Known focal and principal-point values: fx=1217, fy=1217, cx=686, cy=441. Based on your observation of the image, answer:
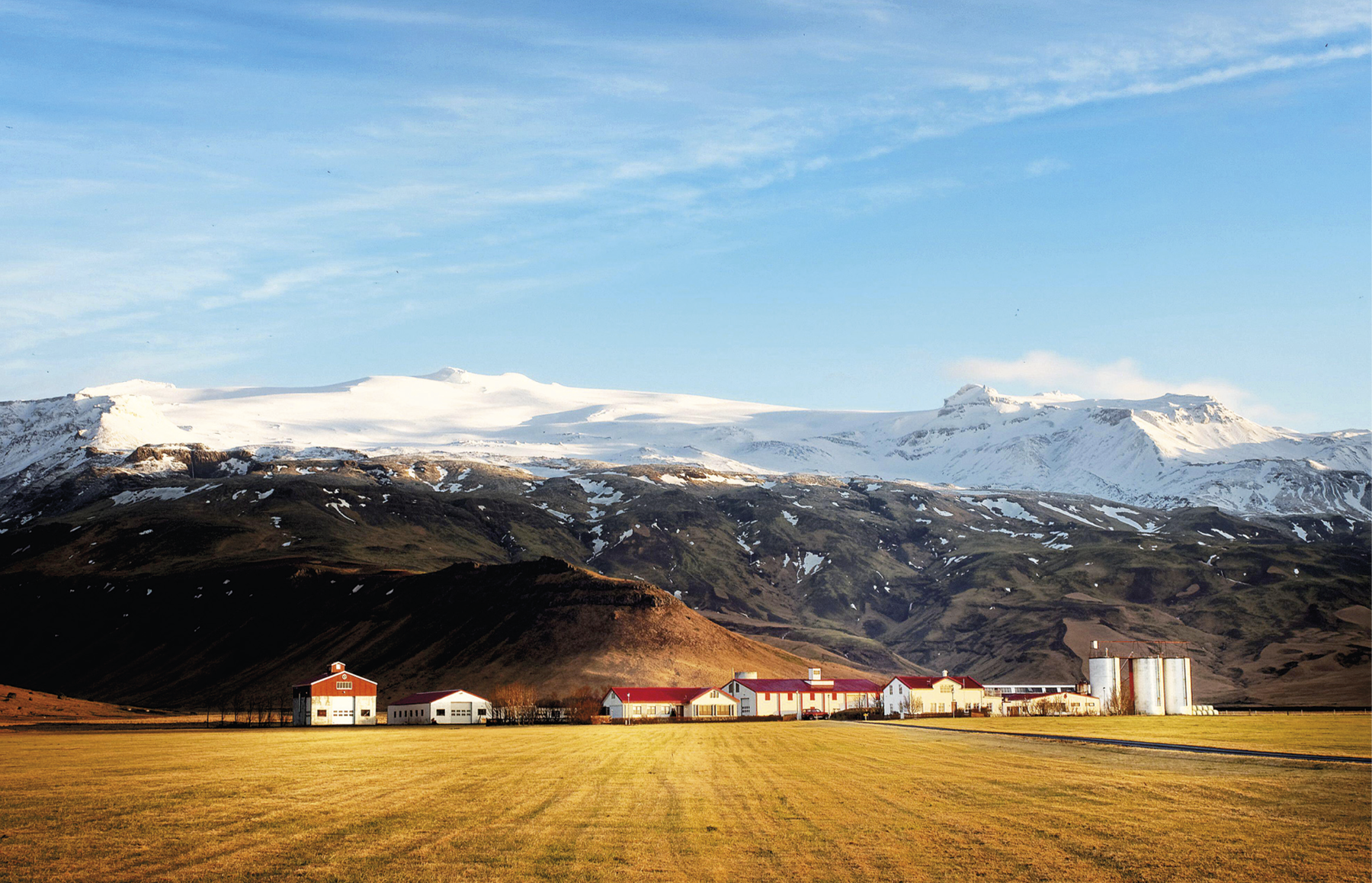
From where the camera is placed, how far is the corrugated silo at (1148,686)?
540 feet

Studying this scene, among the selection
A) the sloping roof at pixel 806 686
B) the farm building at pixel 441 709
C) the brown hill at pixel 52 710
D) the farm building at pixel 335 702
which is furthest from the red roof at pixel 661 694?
the brown hill at pixel 52 710

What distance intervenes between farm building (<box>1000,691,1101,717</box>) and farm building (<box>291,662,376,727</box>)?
82.6 m

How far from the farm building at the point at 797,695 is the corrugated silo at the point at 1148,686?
117 ft

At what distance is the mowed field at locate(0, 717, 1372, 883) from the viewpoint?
98.2 feet

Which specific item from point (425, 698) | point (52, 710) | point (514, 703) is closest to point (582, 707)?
point (514, 703)

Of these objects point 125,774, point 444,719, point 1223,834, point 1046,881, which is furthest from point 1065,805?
point 444,719

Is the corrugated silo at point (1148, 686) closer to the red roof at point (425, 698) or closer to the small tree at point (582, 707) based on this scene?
the small tree at point (582, 707)

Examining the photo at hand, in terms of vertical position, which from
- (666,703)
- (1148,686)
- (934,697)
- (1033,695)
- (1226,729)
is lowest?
(1033,695)

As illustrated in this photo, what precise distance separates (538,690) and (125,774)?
113m

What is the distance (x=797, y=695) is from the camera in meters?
165

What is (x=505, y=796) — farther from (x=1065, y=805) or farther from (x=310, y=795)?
(x=1065, y=805)

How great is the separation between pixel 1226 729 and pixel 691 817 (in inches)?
3168

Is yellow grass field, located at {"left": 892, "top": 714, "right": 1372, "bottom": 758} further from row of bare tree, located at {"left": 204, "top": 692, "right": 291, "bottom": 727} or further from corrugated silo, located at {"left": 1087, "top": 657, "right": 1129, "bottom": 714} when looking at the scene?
row of bare tree, located at {"left": 204, "top": 692, "right": 291, "bottom": 727}

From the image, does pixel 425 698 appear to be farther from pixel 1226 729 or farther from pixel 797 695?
pixel 1226 729
